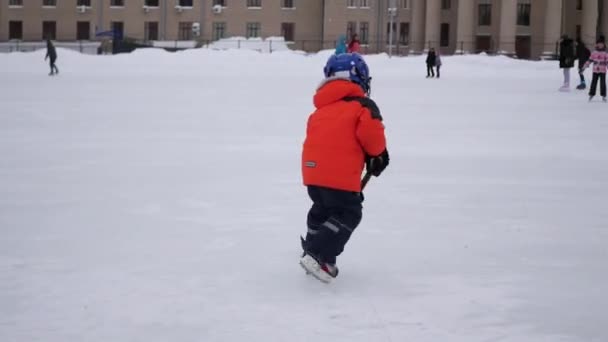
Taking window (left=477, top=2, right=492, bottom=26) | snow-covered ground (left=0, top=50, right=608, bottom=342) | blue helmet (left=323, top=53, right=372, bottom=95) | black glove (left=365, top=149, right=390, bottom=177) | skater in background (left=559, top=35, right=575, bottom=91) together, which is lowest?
snow-covered ground (left=0, top=50, right=608, bottom=342)

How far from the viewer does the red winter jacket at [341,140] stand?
18.4ft

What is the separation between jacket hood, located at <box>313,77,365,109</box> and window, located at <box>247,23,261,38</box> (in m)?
68.9

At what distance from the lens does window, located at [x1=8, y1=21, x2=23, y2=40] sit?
73.8 metres

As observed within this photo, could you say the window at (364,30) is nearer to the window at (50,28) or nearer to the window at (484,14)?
the window at (484,14)

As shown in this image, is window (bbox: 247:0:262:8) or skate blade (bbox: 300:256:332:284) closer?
skate blade (bbox: 300:256:332:284)

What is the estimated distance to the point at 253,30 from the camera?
242ft

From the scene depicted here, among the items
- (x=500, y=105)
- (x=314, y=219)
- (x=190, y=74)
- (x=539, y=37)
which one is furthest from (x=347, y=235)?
(x=539, y=37)

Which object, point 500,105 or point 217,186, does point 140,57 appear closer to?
point 500,105

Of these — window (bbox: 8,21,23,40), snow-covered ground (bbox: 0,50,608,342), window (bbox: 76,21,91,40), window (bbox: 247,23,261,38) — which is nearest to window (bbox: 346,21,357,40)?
window (bbox: 247,23,261,38)

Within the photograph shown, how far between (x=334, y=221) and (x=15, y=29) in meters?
73.3

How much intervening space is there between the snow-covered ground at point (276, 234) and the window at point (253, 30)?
56.0m

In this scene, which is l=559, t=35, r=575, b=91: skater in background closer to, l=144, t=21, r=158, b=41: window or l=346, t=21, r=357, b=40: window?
l=346, t=21, r=357, b=40: window

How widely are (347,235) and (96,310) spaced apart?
5.46 feet

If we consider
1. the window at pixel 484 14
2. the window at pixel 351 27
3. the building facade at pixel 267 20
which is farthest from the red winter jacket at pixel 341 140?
the window at pixel 351 27
